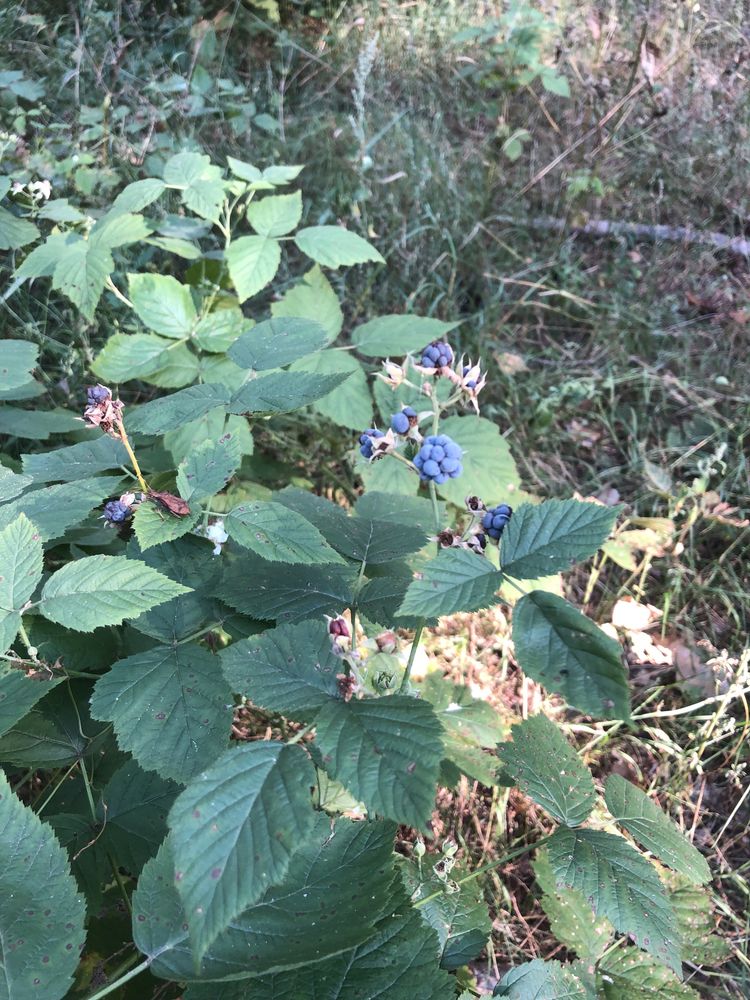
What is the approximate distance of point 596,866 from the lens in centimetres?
114

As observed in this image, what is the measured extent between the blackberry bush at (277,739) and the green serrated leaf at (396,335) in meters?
0.46

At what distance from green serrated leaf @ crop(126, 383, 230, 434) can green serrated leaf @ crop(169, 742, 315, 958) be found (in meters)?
0.68

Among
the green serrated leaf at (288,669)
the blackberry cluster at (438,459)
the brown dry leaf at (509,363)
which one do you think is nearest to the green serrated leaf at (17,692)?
the green serrated leaf at (288,669)

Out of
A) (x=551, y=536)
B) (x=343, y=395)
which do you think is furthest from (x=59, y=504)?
(x=343, y=395)

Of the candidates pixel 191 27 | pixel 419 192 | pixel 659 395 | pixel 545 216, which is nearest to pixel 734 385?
pixel 659 395

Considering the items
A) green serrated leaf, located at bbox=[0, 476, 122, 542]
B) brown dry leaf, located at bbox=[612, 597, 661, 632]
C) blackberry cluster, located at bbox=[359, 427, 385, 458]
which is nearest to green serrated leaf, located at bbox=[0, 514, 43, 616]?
green serrated leaf, located at bbox=[0, 476, 122, 542]

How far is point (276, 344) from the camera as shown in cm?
155

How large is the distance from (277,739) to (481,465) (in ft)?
3.72

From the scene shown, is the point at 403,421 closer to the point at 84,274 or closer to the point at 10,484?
the point at 10,484

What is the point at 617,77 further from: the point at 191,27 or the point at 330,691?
the point at 330,691

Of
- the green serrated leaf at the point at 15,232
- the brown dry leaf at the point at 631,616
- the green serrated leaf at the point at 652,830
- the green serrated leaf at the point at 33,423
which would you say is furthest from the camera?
the brown dry leaf at the point at 631,616

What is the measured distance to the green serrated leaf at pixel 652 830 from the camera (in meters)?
1.29

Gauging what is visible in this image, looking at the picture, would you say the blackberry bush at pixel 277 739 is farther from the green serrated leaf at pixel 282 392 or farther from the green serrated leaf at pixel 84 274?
the green serrated leaf at pixel 84 274

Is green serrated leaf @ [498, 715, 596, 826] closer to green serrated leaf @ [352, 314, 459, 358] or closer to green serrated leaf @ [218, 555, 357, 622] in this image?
green serrated leaf @ [218, 555, 357, 622]
